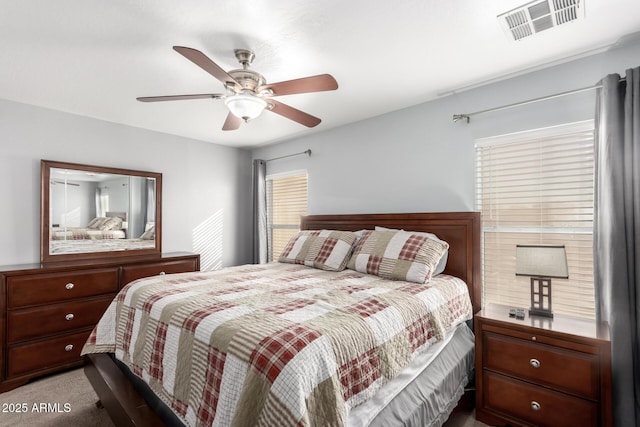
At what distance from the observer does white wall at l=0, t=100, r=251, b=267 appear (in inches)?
114

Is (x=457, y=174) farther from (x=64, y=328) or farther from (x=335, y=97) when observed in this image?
(x=64, y=328)

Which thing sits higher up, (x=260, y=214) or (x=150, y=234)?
(x=260, y=214)

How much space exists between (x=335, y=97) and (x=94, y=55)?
1.83m

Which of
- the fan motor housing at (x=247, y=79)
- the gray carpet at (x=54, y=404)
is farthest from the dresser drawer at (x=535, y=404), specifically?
the gray carpet at (x=54, y=404)

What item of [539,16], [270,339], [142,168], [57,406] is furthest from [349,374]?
[142,168]

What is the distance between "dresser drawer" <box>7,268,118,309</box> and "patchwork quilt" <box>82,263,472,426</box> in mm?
1005

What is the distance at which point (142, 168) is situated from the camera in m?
3.70

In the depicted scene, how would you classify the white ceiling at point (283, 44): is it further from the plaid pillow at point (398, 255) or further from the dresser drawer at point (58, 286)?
the dresser drawer at point (58, 286)

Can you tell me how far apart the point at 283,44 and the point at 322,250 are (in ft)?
5.70

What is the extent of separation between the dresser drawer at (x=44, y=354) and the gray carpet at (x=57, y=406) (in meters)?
0.13

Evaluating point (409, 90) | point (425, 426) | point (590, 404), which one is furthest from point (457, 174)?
point (425, 426)

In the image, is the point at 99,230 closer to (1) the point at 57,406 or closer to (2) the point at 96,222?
(2) the point at 96,222

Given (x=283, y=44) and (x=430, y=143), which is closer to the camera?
(x=283, y=44)

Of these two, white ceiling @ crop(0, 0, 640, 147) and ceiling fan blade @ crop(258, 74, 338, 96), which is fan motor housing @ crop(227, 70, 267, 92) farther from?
white ceiling @ crop(0, 0, 640, 147)
